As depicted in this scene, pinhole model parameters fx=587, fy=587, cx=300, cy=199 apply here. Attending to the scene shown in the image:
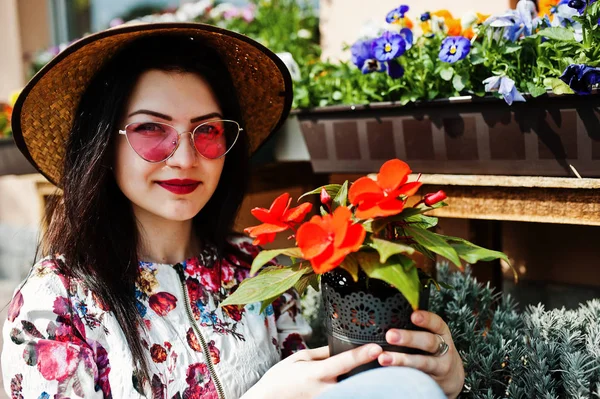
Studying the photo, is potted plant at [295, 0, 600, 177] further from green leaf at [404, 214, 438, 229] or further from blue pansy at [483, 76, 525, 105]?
green leaf at [404, 214, 438, 229]

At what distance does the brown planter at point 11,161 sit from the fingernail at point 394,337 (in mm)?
2164

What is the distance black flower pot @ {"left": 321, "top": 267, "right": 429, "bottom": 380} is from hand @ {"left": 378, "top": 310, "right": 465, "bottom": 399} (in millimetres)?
15

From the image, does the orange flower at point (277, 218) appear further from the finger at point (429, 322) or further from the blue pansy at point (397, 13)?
the blue pansy at point (397, 13)

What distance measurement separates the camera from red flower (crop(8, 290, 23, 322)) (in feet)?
3.86

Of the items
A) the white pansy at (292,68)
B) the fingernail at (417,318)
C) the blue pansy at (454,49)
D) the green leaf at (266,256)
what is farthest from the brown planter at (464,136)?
the green leaf at (266,256)

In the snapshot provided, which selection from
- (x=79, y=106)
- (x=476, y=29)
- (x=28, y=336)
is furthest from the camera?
(x=476, y=29)

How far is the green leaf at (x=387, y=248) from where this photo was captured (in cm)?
80

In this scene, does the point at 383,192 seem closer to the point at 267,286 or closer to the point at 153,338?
the point at 267,286

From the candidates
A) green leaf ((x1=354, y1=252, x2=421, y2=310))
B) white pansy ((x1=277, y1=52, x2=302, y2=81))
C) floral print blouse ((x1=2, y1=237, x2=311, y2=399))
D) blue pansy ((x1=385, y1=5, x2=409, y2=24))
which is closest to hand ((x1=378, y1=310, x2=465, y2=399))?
green leaf ((x1=354, y1=252, x2=421, y2=310))

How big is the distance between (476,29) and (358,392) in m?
1.04

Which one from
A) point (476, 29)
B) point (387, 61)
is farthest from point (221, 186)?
point (476, 29)

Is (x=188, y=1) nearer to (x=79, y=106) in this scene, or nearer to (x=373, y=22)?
(x=373, y=22)

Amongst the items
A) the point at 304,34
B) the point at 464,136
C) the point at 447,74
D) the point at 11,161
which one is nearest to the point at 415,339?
the point at 464,136

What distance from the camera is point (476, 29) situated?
4.98 feet
